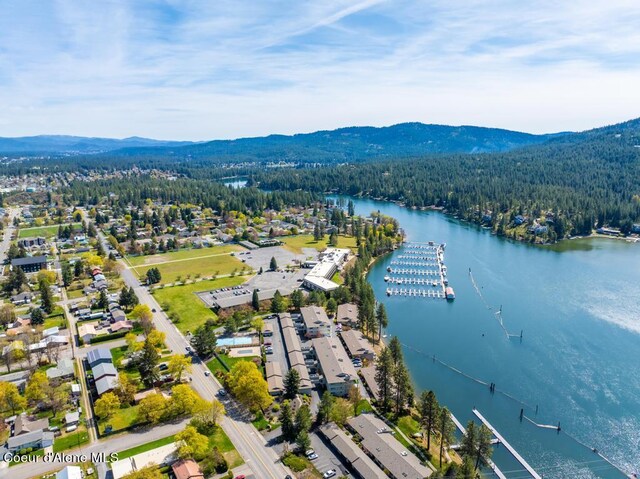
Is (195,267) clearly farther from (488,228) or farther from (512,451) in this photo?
(488,228)

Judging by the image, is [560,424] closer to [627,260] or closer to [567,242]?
[627,260]

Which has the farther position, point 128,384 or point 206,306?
point 206,306

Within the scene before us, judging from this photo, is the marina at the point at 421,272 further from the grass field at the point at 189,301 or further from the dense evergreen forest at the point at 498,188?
the dense evergreen forest at the point at 498,188

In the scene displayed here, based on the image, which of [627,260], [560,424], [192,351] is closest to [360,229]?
[627,260]

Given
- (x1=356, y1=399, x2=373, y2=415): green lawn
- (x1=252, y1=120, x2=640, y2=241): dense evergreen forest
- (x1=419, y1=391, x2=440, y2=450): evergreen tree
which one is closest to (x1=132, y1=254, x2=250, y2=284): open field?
(x1=356, y1=399, x2=373, y2=415): green lawn

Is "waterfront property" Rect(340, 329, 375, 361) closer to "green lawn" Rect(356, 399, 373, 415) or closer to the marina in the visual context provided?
"green lawn" Rect(356, 399, 373, 415)

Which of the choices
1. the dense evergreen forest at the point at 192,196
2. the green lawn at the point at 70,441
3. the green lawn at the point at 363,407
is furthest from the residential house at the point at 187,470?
the dense evergreen forest at the point at 192,196

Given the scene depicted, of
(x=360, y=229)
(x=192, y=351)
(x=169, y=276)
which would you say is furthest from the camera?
(x=360, y=229)
